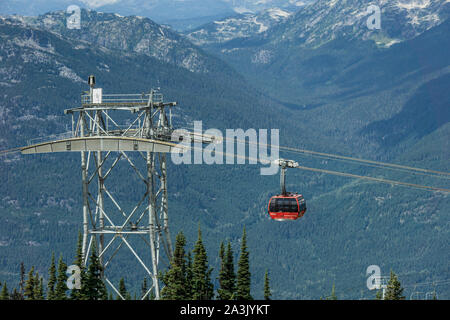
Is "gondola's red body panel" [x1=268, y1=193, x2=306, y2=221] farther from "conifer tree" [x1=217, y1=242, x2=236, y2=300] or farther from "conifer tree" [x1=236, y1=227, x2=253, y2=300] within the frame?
"conifer tree" [x1=217, y1=242, x2=236, y2=300]

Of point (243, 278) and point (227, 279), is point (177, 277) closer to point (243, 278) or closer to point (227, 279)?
point (227, 279)

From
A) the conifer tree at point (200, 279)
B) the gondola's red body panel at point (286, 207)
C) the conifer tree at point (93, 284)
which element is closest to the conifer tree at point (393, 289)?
the conifer tree at point (200, 279)

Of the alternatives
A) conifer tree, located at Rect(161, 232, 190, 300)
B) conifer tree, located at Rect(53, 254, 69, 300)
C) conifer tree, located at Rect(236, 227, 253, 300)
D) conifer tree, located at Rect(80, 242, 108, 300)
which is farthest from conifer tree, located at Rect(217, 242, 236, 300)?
conifer tree, located at Rect(53, 254, 69, 300)

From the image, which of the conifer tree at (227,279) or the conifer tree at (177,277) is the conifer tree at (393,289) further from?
the conifer tree at (177,277)
